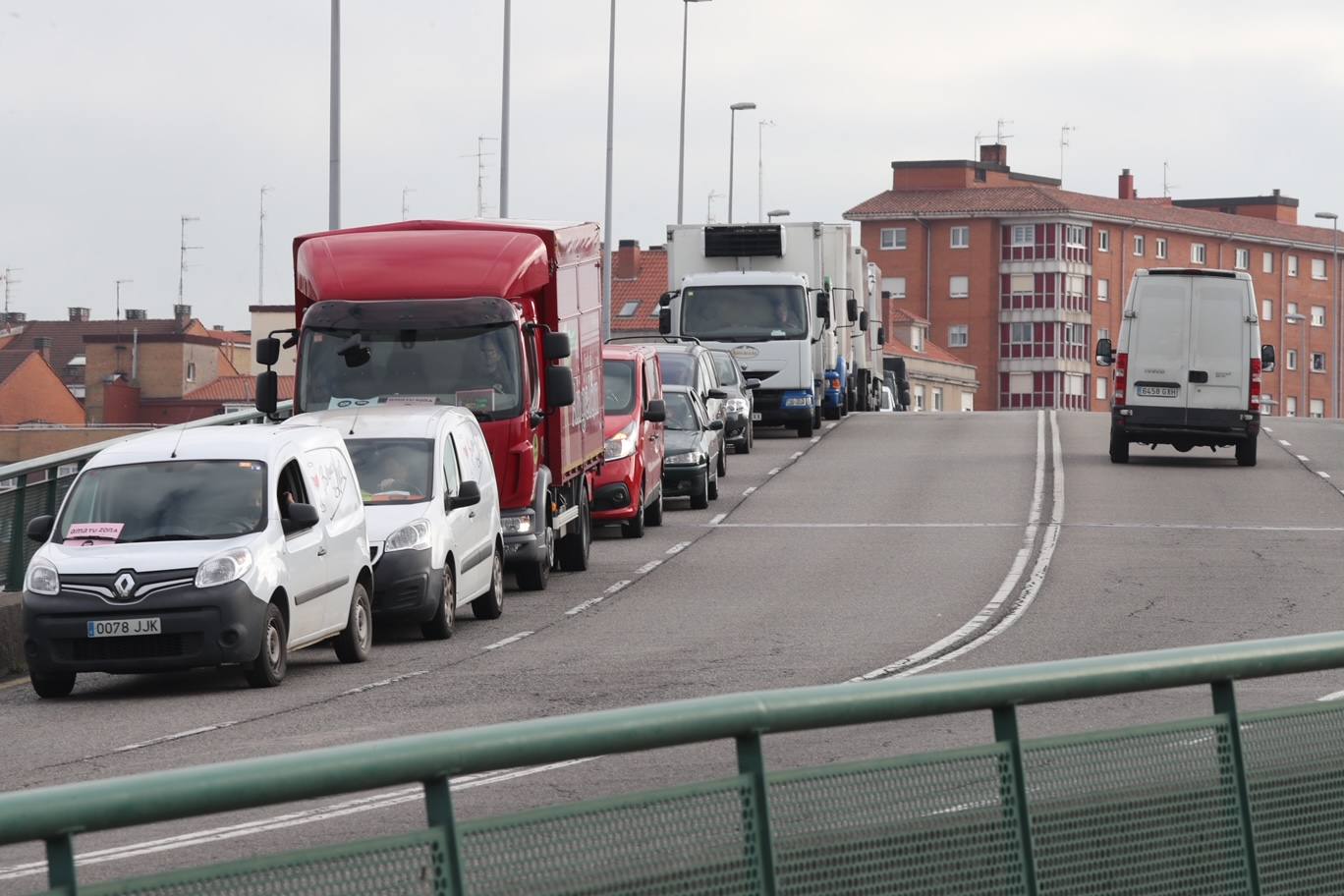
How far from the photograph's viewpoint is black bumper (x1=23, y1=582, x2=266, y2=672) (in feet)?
45.7

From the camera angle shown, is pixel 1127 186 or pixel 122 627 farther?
pixel 1127 186

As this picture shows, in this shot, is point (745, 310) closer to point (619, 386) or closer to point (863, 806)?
point (619, 386)

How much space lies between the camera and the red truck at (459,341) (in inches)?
762

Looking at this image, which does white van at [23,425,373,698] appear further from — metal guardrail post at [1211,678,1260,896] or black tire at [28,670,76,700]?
metal guardrail post at [1211,678,1260,896]

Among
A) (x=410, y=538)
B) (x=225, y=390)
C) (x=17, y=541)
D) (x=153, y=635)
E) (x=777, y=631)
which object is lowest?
(x=225, y=390)

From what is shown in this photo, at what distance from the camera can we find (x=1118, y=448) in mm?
35938

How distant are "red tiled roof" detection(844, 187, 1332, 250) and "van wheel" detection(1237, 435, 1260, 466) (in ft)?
312

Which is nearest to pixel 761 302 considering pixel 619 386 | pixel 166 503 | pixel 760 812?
pixel 619 386

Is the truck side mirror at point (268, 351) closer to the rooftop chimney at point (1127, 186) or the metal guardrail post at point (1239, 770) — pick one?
the metal guardrail post at point (1239, 770)

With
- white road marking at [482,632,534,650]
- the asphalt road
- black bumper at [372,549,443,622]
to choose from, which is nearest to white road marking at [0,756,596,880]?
the asphalt road

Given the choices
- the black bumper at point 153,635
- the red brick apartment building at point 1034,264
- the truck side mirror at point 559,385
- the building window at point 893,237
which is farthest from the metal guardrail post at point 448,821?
the building window at point 893,237

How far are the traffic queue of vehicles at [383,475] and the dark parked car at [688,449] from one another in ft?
0.12

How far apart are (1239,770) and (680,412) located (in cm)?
2429

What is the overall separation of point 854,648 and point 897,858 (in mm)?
10921
